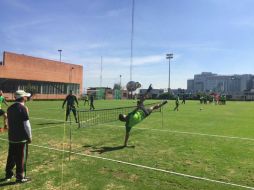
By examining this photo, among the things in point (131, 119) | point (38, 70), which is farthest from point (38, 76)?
point (131, 119)

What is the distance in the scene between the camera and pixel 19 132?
698 cm

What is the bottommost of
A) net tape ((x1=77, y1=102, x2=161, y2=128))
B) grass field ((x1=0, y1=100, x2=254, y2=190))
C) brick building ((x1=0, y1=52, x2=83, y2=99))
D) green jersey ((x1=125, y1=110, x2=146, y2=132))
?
grass field ((x1=0, y1=100, x2=254, y2=190))

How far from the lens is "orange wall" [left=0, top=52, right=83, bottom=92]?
57919 mm

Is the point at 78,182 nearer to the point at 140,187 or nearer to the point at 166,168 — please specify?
the point at 140,187

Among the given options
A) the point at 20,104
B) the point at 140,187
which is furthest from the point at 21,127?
the point at 140,187

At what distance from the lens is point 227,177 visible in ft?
25.5

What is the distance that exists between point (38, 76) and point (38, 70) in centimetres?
134

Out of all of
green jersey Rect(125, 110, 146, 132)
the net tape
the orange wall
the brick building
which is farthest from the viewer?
the brick building

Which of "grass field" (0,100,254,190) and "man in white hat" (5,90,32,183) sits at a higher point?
"man in white hat" (5,90,32,183)

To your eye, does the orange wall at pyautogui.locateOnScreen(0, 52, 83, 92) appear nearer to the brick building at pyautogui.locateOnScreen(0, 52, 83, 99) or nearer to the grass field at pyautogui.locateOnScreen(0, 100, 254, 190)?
the brick building at pyautogui.locateOnScreen(0, 52, 83, 99)

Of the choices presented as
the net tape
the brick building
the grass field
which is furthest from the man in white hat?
the brick building

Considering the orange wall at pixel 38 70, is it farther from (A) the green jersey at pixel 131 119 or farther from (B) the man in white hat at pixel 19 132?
(B) the man in white hat at pixel 19 132

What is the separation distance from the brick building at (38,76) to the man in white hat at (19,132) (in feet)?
175

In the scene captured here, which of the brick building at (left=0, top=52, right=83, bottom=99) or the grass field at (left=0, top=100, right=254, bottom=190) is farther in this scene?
the brick building at (left=0, top=52, right=83, bottom=99)
